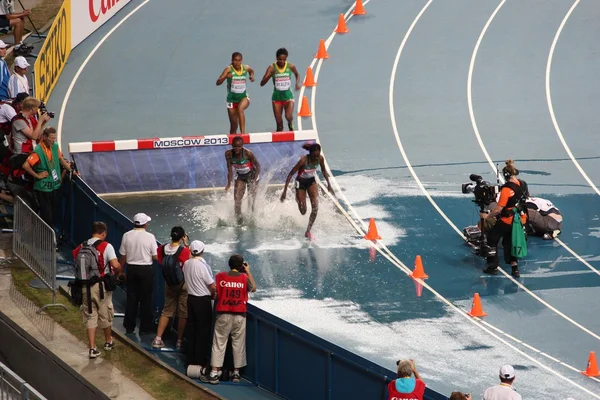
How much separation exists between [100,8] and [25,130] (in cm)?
1221

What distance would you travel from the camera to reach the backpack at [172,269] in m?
14.7

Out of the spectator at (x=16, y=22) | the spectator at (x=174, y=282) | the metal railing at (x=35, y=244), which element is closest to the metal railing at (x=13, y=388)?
the spectator at (x=174, y=282)

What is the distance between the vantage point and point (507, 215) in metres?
18.8

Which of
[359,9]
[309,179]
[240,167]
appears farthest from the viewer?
[359,9]

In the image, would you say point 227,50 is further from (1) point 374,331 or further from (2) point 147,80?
(1) point 374,331

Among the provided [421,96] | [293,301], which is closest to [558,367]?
[293,301]

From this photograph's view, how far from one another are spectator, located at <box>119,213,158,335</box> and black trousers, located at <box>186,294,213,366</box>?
82cm

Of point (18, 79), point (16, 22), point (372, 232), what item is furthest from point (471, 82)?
point (18, 79)

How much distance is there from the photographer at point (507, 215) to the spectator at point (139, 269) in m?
6.02

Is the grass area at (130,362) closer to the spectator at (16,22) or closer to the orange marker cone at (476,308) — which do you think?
the orange marker cone at (476,308)

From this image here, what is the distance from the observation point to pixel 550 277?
18938mm

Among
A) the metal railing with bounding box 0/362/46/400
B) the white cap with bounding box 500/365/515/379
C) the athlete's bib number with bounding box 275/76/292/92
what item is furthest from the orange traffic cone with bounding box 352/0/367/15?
the metal railing with bounding box 0/362/46/400

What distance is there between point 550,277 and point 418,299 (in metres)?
2.37

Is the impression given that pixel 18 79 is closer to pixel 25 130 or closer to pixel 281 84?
pixel 25 130
